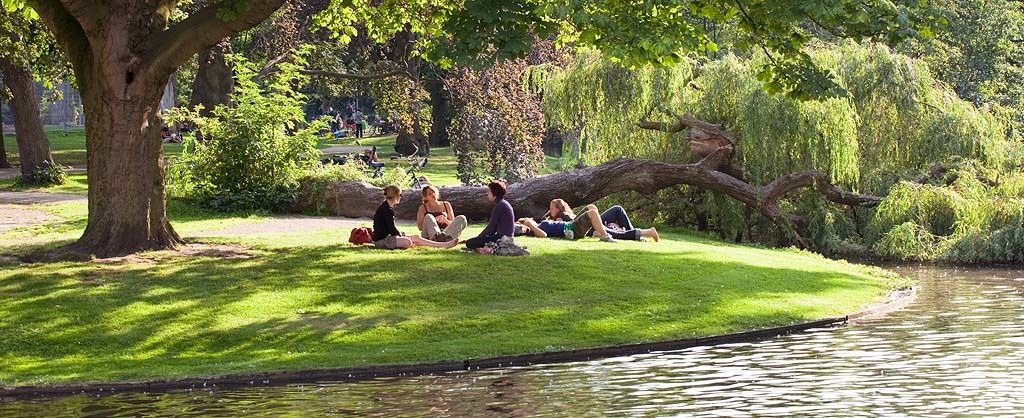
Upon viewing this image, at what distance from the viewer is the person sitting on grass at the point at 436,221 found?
73.6ft

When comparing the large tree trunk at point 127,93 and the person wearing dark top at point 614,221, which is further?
the person wearing dark top at point 614,221

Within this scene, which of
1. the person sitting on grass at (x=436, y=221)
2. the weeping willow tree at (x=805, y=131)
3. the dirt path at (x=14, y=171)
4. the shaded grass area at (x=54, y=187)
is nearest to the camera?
the person sitting on grass at (x=436, y=221)

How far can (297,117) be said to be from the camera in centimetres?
3098

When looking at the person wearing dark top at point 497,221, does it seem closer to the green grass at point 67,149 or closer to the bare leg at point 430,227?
the bare leg at point 430,227

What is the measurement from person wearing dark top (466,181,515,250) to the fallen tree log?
7.94 meters

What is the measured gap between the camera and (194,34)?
20.7 metres

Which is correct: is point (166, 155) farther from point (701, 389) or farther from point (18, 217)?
point (701, 389)

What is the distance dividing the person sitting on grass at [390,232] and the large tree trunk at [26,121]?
18.0 metres

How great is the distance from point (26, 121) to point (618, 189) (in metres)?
17.1

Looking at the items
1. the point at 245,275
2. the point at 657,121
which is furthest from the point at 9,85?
the point at 245,275

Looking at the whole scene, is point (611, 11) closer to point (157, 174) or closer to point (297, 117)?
point (157, 174)

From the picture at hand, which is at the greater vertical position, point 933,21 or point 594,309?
point 933,21

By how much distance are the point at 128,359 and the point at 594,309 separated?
20.4 feet

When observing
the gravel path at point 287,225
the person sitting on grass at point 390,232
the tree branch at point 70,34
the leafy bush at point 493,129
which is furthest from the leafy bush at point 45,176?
the person sitting on grass at point 390,232
